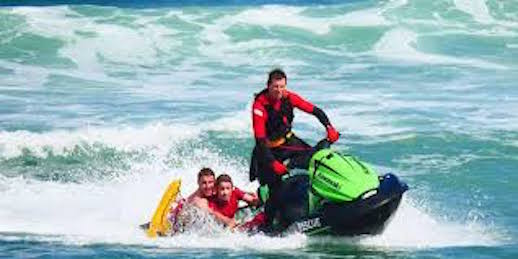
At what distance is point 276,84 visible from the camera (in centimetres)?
994

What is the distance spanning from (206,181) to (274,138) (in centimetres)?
71

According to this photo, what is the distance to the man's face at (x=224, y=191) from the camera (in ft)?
32.7

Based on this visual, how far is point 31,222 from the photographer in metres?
11.3

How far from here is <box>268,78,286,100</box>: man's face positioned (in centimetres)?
993

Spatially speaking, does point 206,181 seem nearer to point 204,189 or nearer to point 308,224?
point 204,189

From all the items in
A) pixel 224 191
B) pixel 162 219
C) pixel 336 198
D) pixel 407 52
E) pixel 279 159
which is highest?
pixel 407 52

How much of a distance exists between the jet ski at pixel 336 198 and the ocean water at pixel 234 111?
0.56ft

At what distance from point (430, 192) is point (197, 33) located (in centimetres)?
1809

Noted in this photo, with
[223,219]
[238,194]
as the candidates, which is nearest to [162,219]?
[223,219]

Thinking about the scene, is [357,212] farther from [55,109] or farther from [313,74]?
[313,74]

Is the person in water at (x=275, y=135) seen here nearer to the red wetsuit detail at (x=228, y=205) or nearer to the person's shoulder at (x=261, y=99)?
the person's shoulder at (x=261, y=99)

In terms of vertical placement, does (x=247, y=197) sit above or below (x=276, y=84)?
below

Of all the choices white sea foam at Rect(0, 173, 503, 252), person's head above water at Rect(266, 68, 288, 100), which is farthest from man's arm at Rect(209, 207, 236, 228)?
person's head above water at Rect(266, 68, 288, 100)

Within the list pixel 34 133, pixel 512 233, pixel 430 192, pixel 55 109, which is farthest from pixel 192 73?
pixel 512 233
